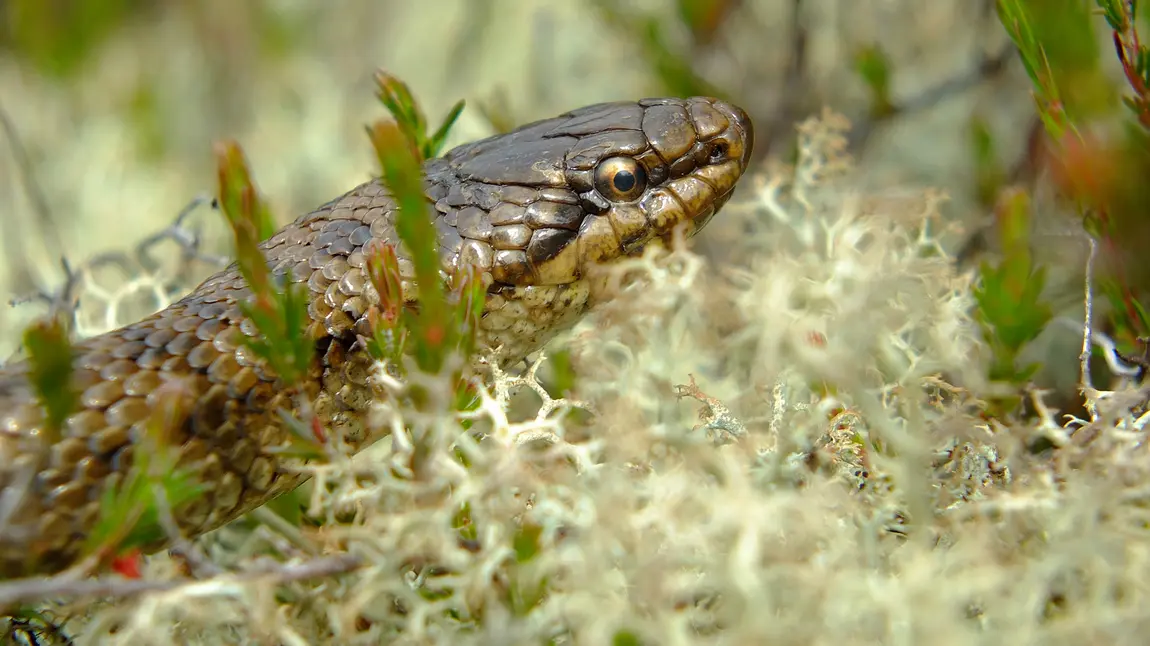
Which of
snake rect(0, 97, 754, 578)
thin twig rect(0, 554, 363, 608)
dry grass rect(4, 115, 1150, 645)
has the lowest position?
dry grass rect(4, 115, 1150, 645)

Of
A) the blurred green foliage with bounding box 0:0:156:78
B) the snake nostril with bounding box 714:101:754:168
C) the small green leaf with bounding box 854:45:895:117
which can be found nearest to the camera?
the snake nostril with bounding box 714:101:754:168

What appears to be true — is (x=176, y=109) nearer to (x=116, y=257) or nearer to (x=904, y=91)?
(x=116, y=257)

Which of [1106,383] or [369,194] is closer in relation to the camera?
[369,194]

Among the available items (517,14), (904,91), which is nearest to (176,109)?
(517,14)

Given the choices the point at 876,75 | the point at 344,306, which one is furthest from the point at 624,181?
the point at 876,75

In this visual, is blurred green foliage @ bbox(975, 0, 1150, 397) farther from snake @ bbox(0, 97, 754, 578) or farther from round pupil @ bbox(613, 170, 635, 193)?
round pupil @ bbox(613, 170, 635, 193)

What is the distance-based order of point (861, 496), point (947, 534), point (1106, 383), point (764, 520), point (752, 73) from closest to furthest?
point (764, 520) → point (947, 534) → point (861, 496) → point (1106, 383) → point (752, 73)

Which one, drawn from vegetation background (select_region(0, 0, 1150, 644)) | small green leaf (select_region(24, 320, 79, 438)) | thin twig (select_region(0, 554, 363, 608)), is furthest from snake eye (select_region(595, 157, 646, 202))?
small green leaf (select_region(24, 320, 79, 438))

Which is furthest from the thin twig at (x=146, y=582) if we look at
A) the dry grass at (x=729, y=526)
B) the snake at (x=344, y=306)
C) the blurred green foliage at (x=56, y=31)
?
the blurred green foliage at (x=56, y=31)
